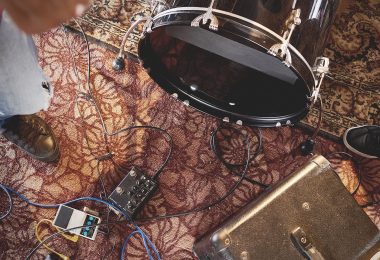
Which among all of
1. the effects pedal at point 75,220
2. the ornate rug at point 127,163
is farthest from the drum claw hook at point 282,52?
the effects pedal at point 75,220

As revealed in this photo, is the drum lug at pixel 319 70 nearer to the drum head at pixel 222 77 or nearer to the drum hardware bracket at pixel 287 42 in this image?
the drum head at pixel 222 77

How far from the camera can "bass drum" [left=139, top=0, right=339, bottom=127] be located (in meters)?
0.84

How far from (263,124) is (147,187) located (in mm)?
437

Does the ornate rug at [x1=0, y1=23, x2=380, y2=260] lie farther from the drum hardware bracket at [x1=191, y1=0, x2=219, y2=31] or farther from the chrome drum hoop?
the drum hardware bracket at [x1=191, y1=0, x2=219, y2=31]

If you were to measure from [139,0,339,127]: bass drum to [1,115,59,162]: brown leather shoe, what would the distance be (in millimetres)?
426

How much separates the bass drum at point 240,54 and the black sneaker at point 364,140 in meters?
0.37

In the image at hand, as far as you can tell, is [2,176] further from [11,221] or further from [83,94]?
[83,94]

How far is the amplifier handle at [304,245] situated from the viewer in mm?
979

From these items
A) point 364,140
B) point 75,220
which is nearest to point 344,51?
point 364,140

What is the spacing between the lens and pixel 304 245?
3.27 ft

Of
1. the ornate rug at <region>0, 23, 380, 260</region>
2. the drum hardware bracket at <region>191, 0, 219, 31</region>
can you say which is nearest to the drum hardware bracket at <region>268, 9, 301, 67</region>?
the drum hardware bracket at <region>191, 0, 219, 31</region>

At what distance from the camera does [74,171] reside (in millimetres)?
1312

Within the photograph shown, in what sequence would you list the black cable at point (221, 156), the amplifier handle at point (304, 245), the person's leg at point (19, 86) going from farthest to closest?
the black cable at point (221, 156), the amplifier handle at point (304, 245), the person's leg at point (19, 86)

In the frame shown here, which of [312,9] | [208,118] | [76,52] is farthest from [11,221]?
[312,9]
